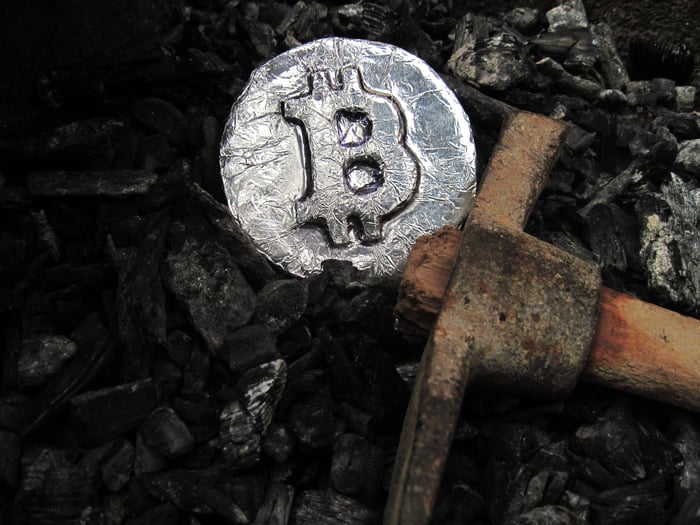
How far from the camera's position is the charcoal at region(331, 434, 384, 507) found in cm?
175

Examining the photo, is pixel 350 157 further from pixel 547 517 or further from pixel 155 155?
pixel 547 517

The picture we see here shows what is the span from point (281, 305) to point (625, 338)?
0.87 metres

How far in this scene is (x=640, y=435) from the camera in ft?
6.10

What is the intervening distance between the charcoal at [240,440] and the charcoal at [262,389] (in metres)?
0.02

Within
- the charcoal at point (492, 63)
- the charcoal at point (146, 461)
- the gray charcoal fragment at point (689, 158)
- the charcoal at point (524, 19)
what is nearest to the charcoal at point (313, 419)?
the charcoal at point (146, 461)

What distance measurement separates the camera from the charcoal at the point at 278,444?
177 cm

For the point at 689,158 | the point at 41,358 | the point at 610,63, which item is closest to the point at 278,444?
the point at 41,358

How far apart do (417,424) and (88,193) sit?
4.07 ft

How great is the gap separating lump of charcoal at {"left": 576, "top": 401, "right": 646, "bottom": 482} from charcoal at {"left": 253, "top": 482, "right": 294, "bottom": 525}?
2.38ft

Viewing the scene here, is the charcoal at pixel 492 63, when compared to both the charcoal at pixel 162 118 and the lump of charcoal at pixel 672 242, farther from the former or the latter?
the charcoal at pixel 162 118

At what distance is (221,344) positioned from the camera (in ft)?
6.28

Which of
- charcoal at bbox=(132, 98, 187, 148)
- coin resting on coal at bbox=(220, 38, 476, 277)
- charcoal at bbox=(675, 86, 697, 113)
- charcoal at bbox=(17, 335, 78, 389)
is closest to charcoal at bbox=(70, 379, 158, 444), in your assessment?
charcoal at bbox=(17, 335, 78, 389)

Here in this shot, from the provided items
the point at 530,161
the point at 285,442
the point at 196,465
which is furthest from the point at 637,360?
the point at 196,465

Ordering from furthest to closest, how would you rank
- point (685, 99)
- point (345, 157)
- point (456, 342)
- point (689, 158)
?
point (685, 99) < point (689, 158) < point (345, 157) < point (456, 342)
